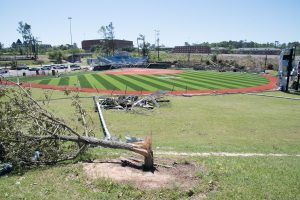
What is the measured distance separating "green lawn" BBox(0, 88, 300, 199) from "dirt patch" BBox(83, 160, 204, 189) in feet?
1.00

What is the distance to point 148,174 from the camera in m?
9.52

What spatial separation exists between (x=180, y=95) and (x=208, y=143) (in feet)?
49.9

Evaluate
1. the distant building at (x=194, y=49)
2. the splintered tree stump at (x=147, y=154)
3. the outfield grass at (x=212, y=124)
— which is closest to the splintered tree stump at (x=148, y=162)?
the splintered tree stump at (x=147, y=154)

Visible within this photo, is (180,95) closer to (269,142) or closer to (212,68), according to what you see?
(269,142)

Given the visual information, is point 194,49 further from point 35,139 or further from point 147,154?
point 147,154

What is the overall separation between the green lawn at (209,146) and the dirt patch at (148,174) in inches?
12.0

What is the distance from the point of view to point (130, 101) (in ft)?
80.6

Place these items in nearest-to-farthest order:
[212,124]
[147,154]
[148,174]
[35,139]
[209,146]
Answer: [148,174] → [147,154] → [35,139] → [209,146] → [212,124]

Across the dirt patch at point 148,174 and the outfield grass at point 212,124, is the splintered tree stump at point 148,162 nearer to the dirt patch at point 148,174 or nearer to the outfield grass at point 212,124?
the dirt patch at point 148,174

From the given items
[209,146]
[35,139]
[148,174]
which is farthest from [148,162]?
[209,146]

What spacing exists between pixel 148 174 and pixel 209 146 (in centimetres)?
582

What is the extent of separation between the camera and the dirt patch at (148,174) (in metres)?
8.85

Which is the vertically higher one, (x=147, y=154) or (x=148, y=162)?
(x=147, y=154)

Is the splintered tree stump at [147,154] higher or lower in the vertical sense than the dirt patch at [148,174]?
higher
